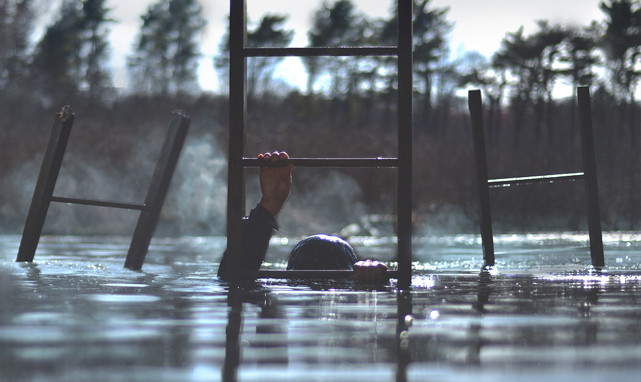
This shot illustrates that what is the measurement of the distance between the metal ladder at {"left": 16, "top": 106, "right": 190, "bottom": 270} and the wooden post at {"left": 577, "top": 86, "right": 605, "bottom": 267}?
9.07 feet

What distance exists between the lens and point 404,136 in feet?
15.8

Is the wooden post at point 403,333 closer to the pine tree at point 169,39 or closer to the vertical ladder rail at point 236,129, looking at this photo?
the vertical ladder rail at point 236,129

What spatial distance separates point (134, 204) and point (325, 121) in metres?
39.7

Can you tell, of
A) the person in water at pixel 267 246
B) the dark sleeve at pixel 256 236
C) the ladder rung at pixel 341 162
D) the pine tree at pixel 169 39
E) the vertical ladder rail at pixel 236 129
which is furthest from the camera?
the pine tree at pixel 169 39

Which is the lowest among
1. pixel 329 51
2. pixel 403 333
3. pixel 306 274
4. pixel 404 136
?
pixel 403 333

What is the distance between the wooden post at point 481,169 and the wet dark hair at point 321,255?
4.96ft

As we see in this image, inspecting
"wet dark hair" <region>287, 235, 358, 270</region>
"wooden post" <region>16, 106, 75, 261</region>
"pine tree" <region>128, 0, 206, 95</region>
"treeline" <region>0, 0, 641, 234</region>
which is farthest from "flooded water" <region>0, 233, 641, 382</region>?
"pine tree" <region>128, 0, 206, 95</region>

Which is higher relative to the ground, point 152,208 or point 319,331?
point 152,208

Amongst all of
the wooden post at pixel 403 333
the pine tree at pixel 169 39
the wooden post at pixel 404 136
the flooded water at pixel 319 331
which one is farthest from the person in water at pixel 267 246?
the pine tree at pixel 169 39

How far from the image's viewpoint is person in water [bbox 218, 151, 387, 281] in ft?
16.7

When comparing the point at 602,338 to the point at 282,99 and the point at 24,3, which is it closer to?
the point at 24,3

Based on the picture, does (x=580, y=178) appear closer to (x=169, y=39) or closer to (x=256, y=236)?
(x=256, y=236)

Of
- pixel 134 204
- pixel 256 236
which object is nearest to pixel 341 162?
pixel 256 236

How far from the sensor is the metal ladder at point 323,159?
4.76m
